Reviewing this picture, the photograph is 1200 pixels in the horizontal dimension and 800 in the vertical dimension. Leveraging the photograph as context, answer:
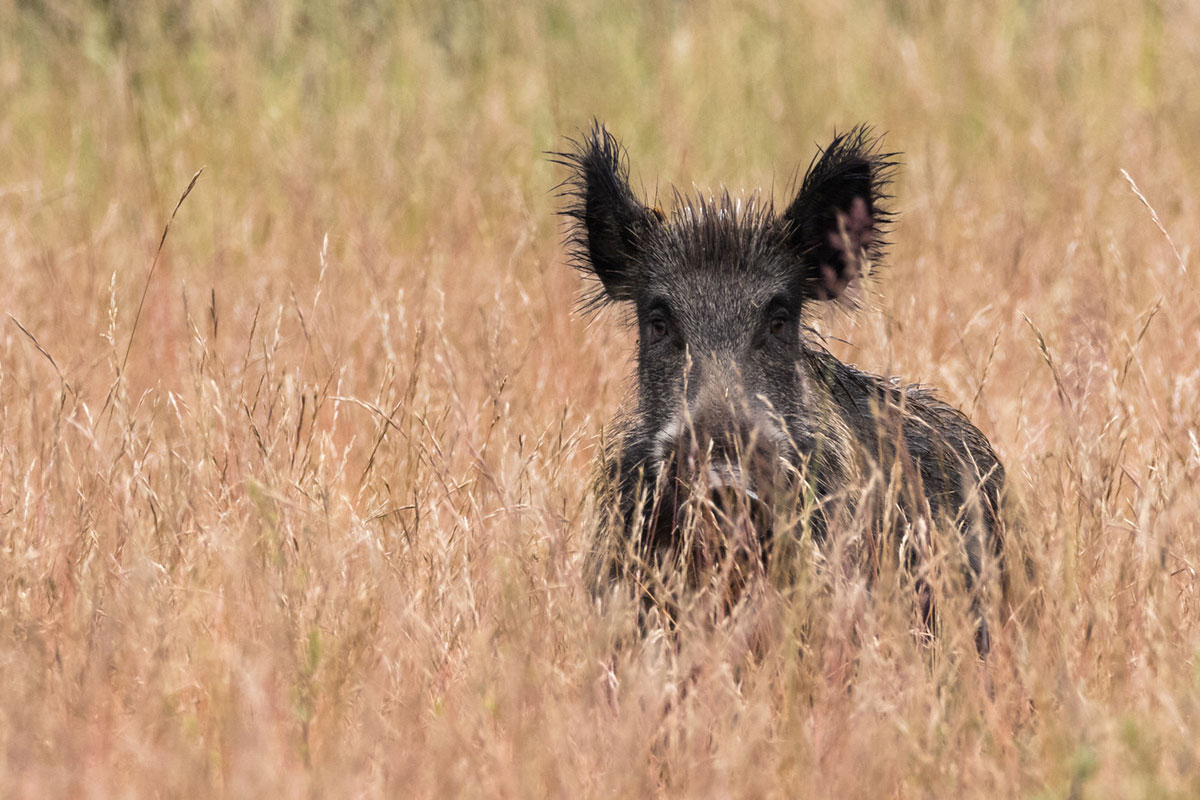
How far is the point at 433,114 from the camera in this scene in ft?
27.9

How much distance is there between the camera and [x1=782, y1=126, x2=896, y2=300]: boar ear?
4.53 metres

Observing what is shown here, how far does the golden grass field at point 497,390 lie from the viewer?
3020 millimetres

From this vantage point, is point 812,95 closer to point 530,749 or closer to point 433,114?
point 433,114

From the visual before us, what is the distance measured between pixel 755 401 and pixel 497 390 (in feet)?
2.46

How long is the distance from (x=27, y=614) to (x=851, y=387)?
101 inches

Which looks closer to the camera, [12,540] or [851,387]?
[12,540]

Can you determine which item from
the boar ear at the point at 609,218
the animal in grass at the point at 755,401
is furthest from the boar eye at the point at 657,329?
the boar ear at the point at 609,218

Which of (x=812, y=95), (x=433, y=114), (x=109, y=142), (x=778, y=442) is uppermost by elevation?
(x=812, y=95)

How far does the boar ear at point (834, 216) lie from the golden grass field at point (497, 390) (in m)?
0.34

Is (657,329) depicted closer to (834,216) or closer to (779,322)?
(779,322)

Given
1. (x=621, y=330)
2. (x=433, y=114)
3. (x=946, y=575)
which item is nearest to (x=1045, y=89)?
(x=433, y=114)

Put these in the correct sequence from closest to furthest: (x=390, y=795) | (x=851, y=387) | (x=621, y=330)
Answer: (x=390, y=795) < (x=851, y=387) < (x=621, y=330)

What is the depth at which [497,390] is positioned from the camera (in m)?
4.25

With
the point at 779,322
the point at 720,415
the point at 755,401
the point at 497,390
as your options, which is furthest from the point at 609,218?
the point at 720,415
